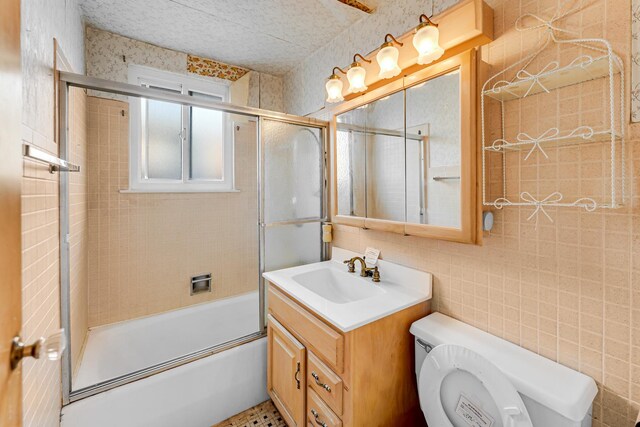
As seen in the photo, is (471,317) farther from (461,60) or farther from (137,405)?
(137,405)

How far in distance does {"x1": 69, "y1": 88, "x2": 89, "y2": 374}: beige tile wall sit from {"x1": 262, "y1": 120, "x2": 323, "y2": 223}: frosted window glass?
1082mm

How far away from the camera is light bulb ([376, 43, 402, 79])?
132 cm

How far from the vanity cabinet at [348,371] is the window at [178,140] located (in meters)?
1.57

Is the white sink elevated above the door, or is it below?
below

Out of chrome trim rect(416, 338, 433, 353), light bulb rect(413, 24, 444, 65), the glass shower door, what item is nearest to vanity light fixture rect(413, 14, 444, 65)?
light bulb rect(413, 24, 444, 65)

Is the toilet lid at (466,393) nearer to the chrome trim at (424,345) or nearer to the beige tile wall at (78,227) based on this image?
the chrome trim at (424,345)

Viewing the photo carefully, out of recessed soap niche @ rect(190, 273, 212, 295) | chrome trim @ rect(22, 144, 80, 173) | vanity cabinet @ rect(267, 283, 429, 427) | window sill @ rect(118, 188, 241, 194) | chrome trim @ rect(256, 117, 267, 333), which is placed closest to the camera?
chrome trim @ rect(22, 144, 80, 173)

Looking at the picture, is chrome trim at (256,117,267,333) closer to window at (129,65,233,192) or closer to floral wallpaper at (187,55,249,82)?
window at (129,65,233,192)

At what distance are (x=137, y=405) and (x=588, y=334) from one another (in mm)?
2005

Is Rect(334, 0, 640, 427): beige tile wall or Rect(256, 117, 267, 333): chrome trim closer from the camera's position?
Rect(334, 0, 640, 427): beige tile wall

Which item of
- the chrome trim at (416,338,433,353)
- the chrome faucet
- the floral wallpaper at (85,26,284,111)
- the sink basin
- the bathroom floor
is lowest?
the bathroom floor

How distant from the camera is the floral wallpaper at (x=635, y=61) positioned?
822 millimetres

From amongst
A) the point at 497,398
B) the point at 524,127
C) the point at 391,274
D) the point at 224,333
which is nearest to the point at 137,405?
the point at 224,333

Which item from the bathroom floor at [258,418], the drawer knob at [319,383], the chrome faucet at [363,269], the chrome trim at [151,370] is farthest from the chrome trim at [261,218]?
the drawer knob at [319,383]
